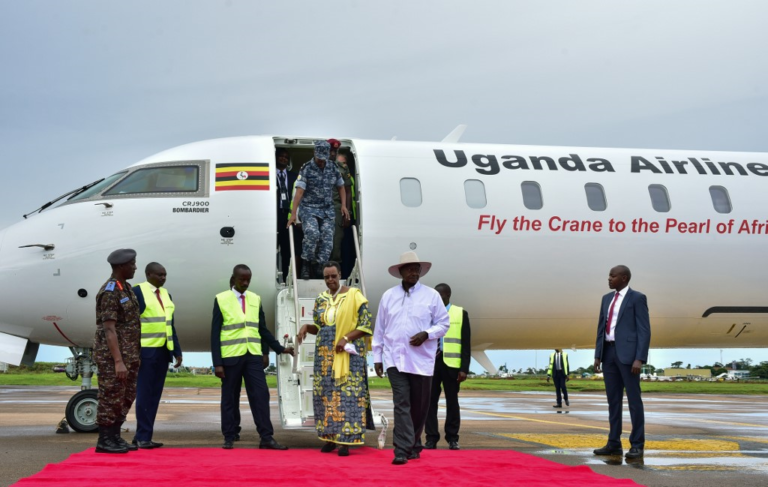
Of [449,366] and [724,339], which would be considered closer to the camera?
[449,366]

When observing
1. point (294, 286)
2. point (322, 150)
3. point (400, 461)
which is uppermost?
point (322, 150)

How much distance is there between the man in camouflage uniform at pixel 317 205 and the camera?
1052cm

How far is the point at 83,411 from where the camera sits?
421 inches

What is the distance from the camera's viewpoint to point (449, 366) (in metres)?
9.44

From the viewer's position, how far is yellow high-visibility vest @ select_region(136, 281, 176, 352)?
8.80 metres

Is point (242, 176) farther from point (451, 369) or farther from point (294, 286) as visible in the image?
point (451, 369)

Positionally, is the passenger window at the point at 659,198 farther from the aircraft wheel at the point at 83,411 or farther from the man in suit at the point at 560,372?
the man in suit at the point at 560,372

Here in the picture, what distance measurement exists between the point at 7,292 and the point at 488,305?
6.50 metres

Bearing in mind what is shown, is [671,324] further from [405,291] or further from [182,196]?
[182,196]

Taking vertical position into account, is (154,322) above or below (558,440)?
above

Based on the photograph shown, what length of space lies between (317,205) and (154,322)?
278cm

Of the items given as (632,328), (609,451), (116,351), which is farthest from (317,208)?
(609,451)

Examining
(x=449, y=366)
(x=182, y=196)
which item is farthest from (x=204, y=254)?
(x=449, y=366)

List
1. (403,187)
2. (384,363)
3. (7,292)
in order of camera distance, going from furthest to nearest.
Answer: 1. (403,187)
2. (7,292)
3. (384,363)
